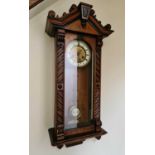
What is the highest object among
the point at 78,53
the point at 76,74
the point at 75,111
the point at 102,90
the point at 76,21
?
the point at 76,21

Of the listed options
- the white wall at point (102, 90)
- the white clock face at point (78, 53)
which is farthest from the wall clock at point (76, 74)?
the white wall at point (102, 90)

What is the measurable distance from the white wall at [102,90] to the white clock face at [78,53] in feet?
0.47

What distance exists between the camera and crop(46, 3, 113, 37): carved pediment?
0.77m

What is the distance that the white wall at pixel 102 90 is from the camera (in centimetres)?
88

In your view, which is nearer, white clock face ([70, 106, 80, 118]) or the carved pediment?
the carved pediment

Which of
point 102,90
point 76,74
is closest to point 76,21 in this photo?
point 76,74

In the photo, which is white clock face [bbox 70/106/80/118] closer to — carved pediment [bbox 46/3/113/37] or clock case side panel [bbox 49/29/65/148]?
clock case side panel [bbox 49/29/65/148]

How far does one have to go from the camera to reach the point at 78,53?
917 mm

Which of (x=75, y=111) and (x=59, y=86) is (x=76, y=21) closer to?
(x=59, y=86)

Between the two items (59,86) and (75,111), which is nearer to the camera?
(59,86)

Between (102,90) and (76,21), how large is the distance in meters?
0.63

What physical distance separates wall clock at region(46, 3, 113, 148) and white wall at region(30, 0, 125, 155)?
10cm

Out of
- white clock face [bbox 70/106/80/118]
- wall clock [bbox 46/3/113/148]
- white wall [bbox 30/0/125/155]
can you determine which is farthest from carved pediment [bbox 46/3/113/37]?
white clock face [bbox 70/106/80/118]

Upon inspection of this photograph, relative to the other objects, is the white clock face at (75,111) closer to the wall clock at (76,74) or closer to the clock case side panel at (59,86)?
the wall clock at (76,74)
